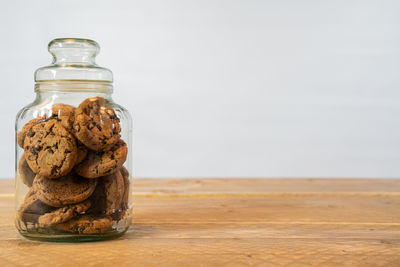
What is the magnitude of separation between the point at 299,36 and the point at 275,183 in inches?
46.6

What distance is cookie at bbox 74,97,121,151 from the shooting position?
2.42 feet

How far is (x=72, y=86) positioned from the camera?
826 mm

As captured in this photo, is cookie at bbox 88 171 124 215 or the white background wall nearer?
cookie at bbox 88 171 124 215

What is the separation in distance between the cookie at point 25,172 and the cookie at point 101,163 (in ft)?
0.36

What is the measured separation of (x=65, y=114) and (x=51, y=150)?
0.07 meters

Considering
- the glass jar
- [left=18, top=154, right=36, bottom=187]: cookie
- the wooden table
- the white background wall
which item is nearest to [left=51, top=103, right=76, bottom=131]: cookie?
the glass jar

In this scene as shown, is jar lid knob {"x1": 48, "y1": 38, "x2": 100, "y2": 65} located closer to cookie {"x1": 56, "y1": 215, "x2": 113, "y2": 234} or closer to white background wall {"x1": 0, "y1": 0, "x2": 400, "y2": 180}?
cookie {"x1": 56, "y1": 215, "x2": 113, "y2": 234}

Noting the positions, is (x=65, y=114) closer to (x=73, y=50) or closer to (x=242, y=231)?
(x=73, y=50)

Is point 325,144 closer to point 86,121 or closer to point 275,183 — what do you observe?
point 275,183

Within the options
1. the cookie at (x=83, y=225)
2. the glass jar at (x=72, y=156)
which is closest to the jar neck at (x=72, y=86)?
the glass jar at (x=72, y=156)

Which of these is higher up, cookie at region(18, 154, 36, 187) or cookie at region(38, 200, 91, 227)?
cookie at region(18, 154, 36, 187)

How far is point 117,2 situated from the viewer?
2.44m

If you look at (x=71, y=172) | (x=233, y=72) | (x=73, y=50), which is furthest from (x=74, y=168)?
(x=233, y=72)

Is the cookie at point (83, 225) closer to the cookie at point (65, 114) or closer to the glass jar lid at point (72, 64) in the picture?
the cookie at point (65, 114)
